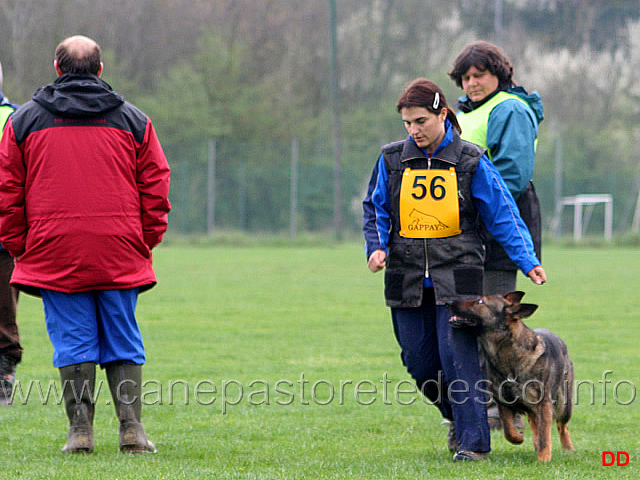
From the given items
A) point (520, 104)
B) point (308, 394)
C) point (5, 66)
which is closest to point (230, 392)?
point (308, 394)

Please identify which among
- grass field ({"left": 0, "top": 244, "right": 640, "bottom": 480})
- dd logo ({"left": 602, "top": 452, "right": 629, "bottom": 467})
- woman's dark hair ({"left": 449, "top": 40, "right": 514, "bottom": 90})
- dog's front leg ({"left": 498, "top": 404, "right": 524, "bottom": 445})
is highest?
woman's dark hair ({"left": 449, "top": 40, "right": 514, "bottom": 90})

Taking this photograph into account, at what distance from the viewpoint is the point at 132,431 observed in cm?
468

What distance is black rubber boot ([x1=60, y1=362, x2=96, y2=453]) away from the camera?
4.63 m

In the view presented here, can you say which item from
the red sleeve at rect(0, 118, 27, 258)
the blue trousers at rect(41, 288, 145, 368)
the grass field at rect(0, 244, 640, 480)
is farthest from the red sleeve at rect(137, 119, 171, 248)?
the grass field at rect(0, 244, 640, 480)

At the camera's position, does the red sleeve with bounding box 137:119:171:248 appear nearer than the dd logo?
No

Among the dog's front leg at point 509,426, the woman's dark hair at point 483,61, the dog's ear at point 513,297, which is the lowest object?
the dog's front leg at point 509,426

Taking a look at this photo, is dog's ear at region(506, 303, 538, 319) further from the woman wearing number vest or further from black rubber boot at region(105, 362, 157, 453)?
black rubber boot at region(105, 362, 157, 453)

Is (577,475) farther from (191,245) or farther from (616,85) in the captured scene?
(616,85)

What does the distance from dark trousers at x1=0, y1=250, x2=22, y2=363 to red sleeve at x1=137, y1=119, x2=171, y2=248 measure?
1761 mm

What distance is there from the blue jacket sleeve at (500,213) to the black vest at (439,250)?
1.7 inches

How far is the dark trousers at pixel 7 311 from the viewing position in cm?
609

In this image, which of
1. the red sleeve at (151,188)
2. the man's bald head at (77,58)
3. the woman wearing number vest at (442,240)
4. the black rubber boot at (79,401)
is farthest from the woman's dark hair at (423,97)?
the black rubber boot at (79,401)

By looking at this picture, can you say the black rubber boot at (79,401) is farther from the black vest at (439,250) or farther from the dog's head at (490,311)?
the dog's head at (490,311)

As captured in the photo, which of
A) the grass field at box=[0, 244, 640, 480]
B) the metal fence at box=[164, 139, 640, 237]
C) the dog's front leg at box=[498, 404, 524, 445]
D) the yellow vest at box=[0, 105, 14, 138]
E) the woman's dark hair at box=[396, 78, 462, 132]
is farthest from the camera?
the metal fence at box=[164, 139, 640, 237]
